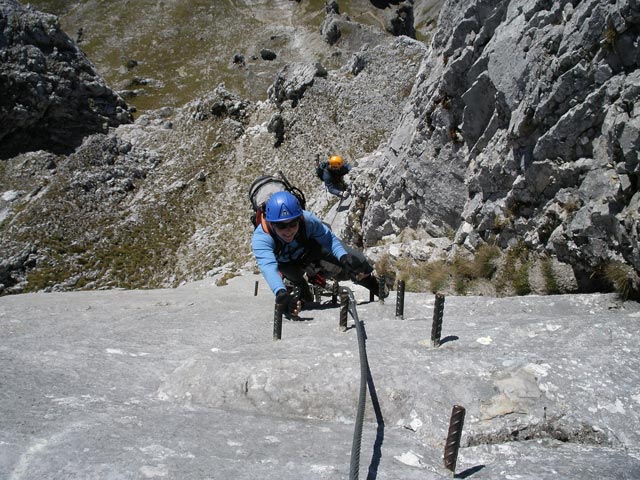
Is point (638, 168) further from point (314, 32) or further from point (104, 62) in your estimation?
point (104, 62)

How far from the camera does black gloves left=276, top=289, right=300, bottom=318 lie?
24.8ft

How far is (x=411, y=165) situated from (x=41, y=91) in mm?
72313

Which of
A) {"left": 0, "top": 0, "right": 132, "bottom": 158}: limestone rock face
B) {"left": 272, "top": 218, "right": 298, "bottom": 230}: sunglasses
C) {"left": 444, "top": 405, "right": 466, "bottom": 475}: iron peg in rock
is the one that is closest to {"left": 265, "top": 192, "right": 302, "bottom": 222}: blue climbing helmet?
{"left": 272, "top": 218, "right": 298, "bottom": 230}: sunglasses

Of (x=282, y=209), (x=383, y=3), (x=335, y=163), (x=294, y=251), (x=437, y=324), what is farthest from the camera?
(x=383, y=3)

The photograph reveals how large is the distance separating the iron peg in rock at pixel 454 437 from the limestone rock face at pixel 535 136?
5.94m

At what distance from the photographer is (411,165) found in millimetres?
17422

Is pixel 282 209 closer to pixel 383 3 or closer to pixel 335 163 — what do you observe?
pixel 335 163

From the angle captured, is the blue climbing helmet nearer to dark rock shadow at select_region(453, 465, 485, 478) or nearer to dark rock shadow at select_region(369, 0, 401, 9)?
dark rock shadow at select_region(453, 465, 485, 478)

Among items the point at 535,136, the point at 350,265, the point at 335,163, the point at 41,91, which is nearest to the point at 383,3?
the point at 41,91

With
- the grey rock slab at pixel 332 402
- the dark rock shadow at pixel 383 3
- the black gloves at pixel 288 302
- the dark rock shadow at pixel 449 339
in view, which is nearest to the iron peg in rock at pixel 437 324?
the grey rock slab at pixel 332 402

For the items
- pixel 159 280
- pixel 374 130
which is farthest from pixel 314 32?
pixel 159 280

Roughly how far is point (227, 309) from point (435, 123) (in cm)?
1131

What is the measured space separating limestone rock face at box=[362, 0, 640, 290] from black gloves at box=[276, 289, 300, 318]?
640 centimetres

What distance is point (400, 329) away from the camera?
24.8 feet
